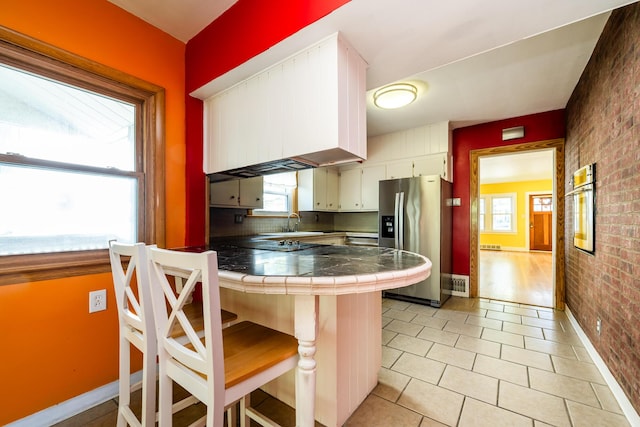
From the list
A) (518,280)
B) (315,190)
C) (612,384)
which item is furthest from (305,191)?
(518,280)

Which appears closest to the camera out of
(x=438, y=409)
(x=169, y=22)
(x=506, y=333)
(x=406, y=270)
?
(x=406, y=270)

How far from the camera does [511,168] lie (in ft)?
23.4

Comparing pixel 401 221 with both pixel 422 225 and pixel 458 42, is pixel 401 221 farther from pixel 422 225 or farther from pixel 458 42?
pixel 458 42

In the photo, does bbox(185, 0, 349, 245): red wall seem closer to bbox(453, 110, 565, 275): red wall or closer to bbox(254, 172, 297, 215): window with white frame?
bbox(254, 172, 297, 215): window with white frame

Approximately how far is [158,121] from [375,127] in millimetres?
2967

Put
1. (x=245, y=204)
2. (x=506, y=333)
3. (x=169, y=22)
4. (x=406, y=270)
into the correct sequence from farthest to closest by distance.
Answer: (x=245, y=204), (x=506, y=333), (x=169, y=22), (x=406, y=270)

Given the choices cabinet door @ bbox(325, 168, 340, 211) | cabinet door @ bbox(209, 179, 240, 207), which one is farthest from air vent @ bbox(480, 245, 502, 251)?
cabinet door @ bbox(209, 179, 240, 207)

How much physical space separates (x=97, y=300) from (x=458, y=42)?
274 cm

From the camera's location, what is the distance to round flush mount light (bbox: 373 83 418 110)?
2.61 metres

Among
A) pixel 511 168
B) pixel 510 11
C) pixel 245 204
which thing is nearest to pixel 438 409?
pixel 510 11

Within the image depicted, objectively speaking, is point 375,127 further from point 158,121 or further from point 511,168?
point 511,168

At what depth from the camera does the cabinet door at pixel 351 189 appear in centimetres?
464

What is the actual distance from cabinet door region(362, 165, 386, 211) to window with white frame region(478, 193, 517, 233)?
672 centimetres

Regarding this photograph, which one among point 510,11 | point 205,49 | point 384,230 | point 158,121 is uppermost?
point 205,49
